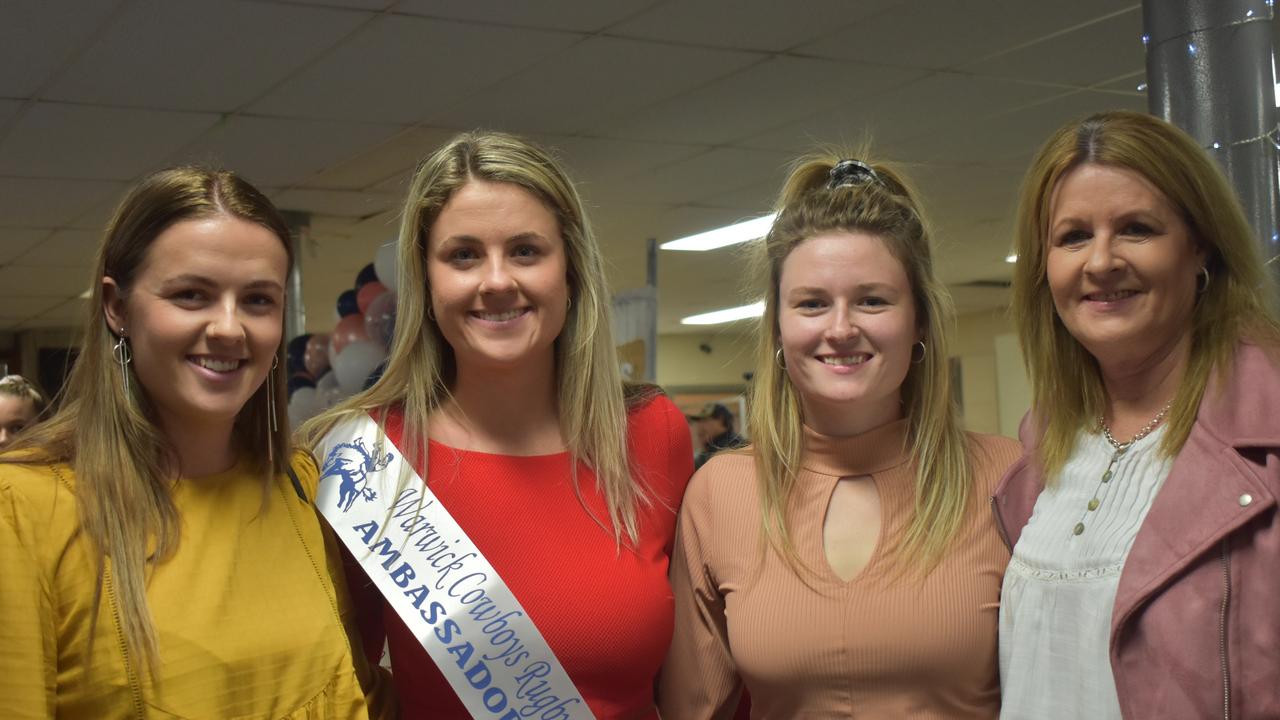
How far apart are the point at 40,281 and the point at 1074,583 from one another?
26.6ft

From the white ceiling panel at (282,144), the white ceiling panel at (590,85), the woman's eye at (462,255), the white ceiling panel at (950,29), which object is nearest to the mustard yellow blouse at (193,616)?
the woman's eye at (462,255)

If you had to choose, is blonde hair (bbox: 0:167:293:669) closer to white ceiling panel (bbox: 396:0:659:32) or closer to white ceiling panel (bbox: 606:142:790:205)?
white ceiling panel (bbox: 396:0:659:32)

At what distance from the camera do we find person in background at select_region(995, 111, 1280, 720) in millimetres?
1403

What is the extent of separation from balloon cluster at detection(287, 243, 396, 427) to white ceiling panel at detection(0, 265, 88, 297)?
99.8 inches

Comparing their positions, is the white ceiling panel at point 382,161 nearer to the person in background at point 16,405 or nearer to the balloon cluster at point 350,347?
the balloon cluster at point 350,347

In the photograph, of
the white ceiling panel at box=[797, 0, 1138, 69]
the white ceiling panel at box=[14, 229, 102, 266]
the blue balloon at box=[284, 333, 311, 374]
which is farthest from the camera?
the white ceiling panel at box=[14, 229, 102, 266]

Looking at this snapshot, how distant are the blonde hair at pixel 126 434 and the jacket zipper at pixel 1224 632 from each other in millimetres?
1205

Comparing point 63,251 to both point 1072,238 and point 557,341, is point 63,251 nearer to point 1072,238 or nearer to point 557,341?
point 557,341

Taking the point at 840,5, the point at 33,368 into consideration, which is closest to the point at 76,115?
the point at 840,5

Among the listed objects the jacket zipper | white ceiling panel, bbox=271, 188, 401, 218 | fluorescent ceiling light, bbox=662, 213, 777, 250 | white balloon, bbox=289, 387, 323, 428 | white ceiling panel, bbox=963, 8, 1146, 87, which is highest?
white ceiling panel, bbox=963, 8, 1146, 87

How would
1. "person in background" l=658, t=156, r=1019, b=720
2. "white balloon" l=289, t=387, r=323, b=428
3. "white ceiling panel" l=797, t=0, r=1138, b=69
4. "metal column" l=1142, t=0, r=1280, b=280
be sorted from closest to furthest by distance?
"person in background" l=658, t=156, r=1019, b=720 → "metal column" l=1142, t=0, r=1280, b=280 → "white ceiling panel" l=797, t=0, r=1138, b=69 → "white balloon" l=289, t=387, r=323, b=428

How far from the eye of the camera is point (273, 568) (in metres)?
1.62

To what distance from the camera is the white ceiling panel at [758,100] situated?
14.6ft

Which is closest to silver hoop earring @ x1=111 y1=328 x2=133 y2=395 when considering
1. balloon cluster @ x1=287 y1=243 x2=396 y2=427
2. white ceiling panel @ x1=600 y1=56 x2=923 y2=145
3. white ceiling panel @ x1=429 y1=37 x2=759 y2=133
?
white ceiling panel @ x1=429 y1=37 x2=759 y2=133
